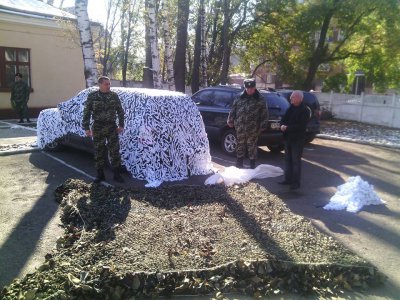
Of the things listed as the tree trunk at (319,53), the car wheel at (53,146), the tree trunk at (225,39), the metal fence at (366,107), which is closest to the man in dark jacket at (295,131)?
the car wheel at (53,146)

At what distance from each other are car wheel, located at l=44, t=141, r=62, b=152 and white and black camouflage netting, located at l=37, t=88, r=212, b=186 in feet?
8.04

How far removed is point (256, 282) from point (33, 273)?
2.05 meters

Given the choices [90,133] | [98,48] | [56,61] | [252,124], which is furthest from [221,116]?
[98,48]

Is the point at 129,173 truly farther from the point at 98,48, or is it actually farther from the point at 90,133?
the point at 98,48

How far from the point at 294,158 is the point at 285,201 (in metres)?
0.97

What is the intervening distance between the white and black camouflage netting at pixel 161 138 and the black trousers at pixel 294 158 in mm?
1530

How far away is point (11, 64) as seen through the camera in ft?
52.4

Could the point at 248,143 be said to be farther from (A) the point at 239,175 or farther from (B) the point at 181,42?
(B) the point at 181,42

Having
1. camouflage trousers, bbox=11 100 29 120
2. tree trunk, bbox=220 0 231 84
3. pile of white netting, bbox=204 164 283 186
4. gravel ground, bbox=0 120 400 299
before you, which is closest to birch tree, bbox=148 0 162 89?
camouflage trousers, bbox=11 100 29 120

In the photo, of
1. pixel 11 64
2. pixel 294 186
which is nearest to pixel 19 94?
pixel 11 64

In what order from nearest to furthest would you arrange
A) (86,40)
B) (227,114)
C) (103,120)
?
(103,120)
(227,114)
(86,40)

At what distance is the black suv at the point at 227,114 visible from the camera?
9539mm

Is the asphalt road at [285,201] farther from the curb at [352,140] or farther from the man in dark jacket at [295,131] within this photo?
the curb at [352,140]

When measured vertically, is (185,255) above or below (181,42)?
below
